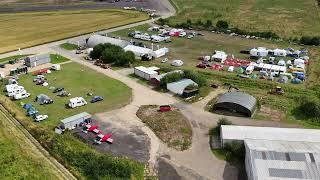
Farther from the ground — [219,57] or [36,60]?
[219,57]

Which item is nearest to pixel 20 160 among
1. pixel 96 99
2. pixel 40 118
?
pixel 40 118

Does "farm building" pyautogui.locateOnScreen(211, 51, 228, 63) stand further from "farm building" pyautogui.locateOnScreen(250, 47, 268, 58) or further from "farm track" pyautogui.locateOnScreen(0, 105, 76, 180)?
"farm track" pyautogui.locateOnScreen(0, 105, 76, 180)

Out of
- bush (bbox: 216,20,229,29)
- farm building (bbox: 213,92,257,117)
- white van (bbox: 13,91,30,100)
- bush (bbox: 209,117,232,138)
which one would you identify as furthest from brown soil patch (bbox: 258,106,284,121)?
bush (bbox: 216,20,229,29)

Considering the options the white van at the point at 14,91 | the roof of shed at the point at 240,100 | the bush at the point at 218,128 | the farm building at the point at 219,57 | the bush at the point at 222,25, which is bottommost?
the bush at the point at 218,128

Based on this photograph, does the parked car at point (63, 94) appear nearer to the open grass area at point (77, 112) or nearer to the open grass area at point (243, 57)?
the open grass area at point (77, 112)

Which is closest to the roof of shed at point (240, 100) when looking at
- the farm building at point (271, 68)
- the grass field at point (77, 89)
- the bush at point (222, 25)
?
the grass field at point (77, 89)

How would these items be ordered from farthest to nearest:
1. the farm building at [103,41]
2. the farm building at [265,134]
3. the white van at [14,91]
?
the farm building at [103,41]
the white van at [14,91]
the farm building at [265,134]

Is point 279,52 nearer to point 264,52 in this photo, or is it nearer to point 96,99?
point 264,52
